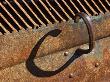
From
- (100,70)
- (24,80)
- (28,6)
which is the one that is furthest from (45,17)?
(100,70)

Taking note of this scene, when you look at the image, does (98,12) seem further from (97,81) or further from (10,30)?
(10,30)

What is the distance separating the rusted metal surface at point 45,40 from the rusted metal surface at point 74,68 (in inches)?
1.6

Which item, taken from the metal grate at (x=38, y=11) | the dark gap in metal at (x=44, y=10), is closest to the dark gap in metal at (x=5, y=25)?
the metal grate at (x=38, y=11)

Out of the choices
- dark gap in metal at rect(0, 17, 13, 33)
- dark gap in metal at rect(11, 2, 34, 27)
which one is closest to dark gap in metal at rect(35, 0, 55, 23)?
dark gap in metal at rect(11, 2, 34, 27)

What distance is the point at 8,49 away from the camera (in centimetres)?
179

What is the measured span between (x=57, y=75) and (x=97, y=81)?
1.02ft

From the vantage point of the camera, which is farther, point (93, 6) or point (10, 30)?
point (93, 6)

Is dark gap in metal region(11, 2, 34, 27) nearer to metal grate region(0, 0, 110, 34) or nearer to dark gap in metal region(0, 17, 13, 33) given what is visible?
metal grate region(0, 0, 110, 34)

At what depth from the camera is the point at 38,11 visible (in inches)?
77.3

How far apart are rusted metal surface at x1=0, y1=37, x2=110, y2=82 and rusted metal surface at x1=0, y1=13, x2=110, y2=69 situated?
0.13 feet

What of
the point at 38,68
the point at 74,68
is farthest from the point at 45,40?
the point at 74,68

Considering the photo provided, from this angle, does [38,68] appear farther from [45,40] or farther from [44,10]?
[44,10]

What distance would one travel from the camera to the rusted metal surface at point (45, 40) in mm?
1789

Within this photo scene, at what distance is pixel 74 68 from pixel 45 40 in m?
0.29
